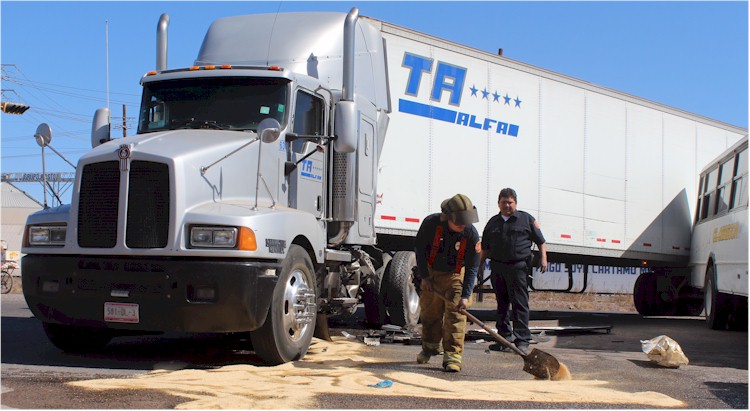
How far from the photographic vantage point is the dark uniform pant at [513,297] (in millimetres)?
9602

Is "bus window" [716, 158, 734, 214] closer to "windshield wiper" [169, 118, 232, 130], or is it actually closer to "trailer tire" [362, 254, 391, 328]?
"trailer tire" [362, 254, 391, 328]

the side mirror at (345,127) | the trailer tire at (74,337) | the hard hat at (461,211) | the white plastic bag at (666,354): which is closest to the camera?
the hard hat at (461,211)

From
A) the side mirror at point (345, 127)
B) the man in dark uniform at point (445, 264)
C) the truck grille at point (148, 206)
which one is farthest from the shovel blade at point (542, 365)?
the truck grille at point (148, 206)

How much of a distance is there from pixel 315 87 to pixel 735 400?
5180 mm

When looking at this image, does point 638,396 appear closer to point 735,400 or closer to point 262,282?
point 735,400

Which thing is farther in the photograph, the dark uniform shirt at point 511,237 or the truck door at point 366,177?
the truck door at point 366,177

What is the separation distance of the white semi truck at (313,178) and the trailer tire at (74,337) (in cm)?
2

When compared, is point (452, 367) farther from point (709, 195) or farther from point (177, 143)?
point (709, 195)

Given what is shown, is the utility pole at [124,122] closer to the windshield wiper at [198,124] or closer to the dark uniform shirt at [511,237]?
the windshield wiper at [198,124]

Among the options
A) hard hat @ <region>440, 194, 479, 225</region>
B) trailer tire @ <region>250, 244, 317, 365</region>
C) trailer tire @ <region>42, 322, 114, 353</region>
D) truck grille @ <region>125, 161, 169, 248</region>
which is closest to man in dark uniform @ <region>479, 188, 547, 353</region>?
hard hat @ <region>440, 194, 479, 225</region>

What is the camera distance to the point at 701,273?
51.5ft

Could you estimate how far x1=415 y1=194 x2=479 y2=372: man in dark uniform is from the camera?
8055 mm

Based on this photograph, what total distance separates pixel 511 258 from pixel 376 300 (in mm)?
2845

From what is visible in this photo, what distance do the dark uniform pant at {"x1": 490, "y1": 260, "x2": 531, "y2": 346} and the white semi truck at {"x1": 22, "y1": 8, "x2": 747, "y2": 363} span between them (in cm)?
173
